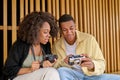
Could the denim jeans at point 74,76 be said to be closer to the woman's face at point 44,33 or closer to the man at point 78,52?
the man at point 78,52

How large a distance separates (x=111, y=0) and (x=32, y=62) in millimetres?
2531

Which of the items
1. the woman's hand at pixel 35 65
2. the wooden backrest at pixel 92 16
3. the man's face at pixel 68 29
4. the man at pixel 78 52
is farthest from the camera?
the wooden backrest at pixel 92 16

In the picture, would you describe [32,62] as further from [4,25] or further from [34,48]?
[4,25]

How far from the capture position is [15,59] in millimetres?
2389

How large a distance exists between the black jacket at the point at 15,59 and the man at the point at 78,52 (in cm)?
36

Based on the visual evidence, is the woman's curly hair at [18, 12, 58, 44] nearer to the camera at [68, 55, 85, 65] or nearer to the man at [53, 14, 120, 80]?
the man at [53, 14, 120, 80]

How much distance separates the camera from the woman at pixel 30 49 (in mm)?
2346

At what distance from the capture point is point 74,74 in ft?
8.20

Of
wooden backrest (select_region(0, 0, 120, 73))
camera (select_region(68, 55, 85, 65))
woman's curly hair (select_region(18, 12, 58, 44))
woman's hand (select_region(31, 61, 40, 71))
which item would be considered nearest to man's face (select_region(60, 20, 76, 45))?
woman's curly hair (select_region(18, 12, 58, 44))

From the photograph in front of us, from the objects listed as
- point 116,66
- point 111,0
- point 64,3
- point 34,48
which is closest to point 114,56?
point 116,66

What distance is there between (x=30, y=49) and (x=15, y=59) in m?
0.19

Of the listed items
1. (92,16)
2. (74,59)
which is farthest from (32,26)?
(92,16)

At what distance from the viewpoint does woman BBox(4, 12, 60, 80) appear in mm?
2346

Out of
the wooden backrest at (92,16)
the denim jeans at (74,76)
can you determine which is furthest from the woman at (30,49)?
the wooden backrest at (92,16)
